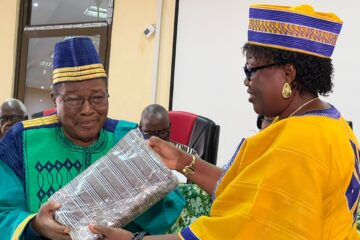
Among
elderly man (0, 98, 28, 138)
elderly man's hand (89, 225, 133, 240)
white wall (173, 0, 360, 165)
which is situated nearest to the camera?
elderly man's hand (89, 225, 133, 240)

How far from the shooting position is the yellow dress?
1.25 m

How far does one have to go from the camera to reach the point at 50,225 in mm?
1550

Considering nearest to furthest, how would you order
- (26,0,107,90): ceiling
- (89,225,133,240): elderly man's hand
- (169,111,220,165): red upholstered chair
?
(89,225,133,240): elderly man's hand, (169,111,220,165): red upholstered chair, (26,0,107,90): ceiling

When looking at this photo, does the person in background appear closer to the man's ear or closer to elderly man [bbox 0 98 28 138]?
elderly man [bbox 0 98 28 138]

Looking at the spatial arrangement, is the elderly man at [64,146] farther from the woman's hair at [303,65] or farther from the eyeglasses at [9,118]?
the eyeglasses at [9,118]

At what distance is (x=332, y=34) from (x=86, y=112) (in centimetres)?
85

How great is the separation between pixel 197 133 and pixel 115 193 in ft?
7.12

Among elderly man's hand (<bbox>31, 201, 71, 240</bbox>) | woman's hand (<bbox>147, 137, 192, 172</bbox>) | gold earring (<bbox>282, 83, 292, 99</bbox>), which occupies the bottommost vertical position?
elderly man's hand (<bbox>31, 201, 71, 240</bbox>)

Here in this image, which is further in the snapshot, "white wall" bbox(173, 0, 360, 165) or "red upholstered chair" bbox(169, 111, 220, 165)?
"white wall" bbox(173, 0, 360, 165)

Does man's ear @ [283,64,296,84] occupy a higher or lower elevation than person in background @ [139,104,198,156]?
higher

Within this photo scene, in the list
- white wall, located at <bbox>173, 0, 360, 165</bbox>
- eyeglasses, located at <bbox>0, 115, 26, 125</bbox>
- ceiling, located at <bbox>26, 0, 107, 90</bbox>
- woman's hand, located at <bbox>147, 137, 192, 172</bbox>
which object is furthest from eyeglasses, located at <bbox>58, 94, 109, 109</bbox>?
ceiling, located at <bbox>26, 0, 107, 90</bbox>

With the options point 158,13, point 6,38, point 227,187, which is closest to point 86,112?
point 227,187

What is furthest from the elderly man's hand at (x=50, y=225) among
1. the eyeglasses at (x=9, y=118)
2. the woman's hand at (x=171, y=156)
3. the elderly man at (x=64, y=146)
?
the eyeglasses at (x=9, y=118)

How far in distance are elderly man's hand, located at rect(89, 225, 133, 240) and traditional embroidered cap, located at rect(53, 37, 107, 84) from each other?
0.53m
